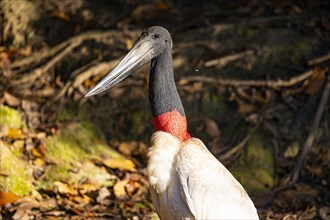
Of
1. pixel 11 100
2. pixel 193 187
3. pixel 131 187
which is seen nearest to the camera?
pixel 193 187

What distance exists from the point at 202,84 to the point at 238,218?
3453mm

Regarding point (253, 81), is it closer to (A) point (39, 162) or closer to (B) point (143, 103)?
(B) point (143, 103)

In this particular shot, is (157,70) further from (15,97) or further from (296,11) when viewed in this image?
(296,11)

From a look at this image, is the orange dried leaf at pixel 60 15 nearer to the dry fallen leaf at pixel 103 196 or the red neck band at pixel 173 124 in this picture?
the dry fallen leaf at pixel 103 196

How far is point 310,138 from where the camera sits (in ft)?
25.2

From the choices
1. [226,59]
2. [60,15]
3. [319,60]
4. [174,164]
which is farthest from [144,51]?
[60,15]

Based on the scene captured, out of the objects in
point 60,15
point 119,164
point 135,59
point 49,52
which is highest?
point 135,59

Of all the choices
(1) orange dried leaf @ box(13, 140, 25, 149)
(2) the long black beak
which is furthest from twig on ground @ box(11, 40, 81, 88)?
(2) the long black beak

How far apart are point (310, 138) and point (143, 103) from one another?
189 cm

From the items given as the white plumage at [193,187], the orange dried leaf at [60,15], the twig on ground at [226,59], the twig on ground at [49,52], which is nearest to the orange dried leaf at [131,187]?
the twig on ground at [226,59]

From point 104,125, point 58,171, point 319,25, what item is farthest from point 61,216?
point 319,25

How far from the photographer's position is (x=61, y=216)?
6.67 meters

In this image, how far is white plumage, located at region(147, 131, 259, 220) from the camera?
4.91 meters

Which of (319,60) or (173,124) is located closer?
(173,124)
